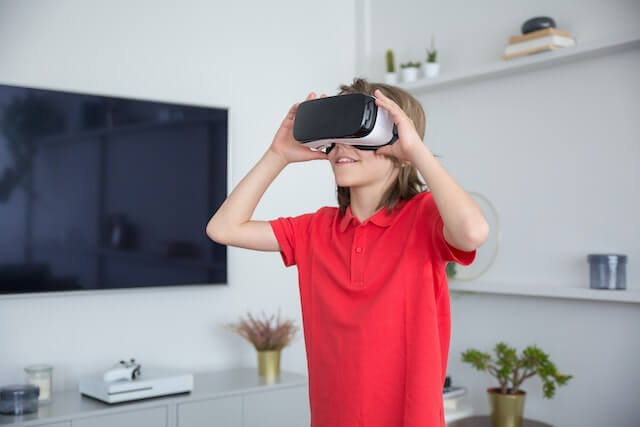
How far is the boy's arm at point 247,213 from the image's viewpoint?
1608 millimetres

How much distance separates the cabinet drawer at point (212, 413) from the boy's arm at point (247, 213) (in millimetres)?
1283

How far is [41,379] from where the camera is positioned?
2557 mm

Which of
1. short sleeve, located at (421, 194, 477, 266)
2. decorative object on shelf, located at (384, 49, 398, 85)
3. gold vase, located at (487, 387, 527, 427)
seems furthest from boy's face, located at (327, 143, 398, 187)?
decorative object on shelf, located at (384, 49, 398, 85)

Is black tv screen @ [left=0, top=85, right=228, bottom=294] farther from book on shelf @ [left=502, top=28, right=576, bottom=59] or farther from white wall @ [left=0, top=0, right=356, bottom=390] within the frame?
book on shelf @ [left=502, top=28, right=576, bottom=59]

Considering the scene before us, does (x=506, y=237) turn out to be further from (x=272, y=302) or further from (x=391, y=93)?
(x=391, y=93)

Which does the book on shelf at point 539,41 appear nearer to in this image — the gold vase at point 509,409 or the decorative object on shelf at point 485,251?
the decorative object on shelf at point 485,251

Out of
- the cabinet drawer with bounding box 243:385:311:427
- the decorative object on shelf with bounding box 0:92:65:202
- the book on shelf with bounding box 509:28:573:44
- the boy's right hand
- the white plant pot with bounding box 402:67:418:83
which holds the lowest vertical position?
the cabinet drawer with bounding box 243:385:311:427

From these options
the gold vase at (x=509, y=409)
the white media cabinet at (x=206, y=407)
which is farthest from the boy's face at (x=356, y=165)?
the gold vase at (x=509, y=409)

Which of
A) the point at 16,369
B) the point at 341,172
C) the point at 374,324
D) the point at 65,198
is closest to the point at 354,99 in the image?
the point at 341,172

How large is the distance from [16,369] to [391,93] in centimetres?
194

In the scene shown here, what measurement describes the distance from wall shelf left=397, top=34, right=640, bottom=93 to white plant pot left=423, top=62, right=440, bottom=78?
1.6 inches

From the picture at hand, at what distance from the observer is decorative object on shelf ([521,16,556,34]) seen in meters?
2.96

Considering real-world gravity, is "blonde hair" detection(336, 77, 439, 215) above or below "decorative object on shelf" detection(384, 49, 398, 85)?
below

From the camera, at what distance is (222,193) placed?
311 cm
